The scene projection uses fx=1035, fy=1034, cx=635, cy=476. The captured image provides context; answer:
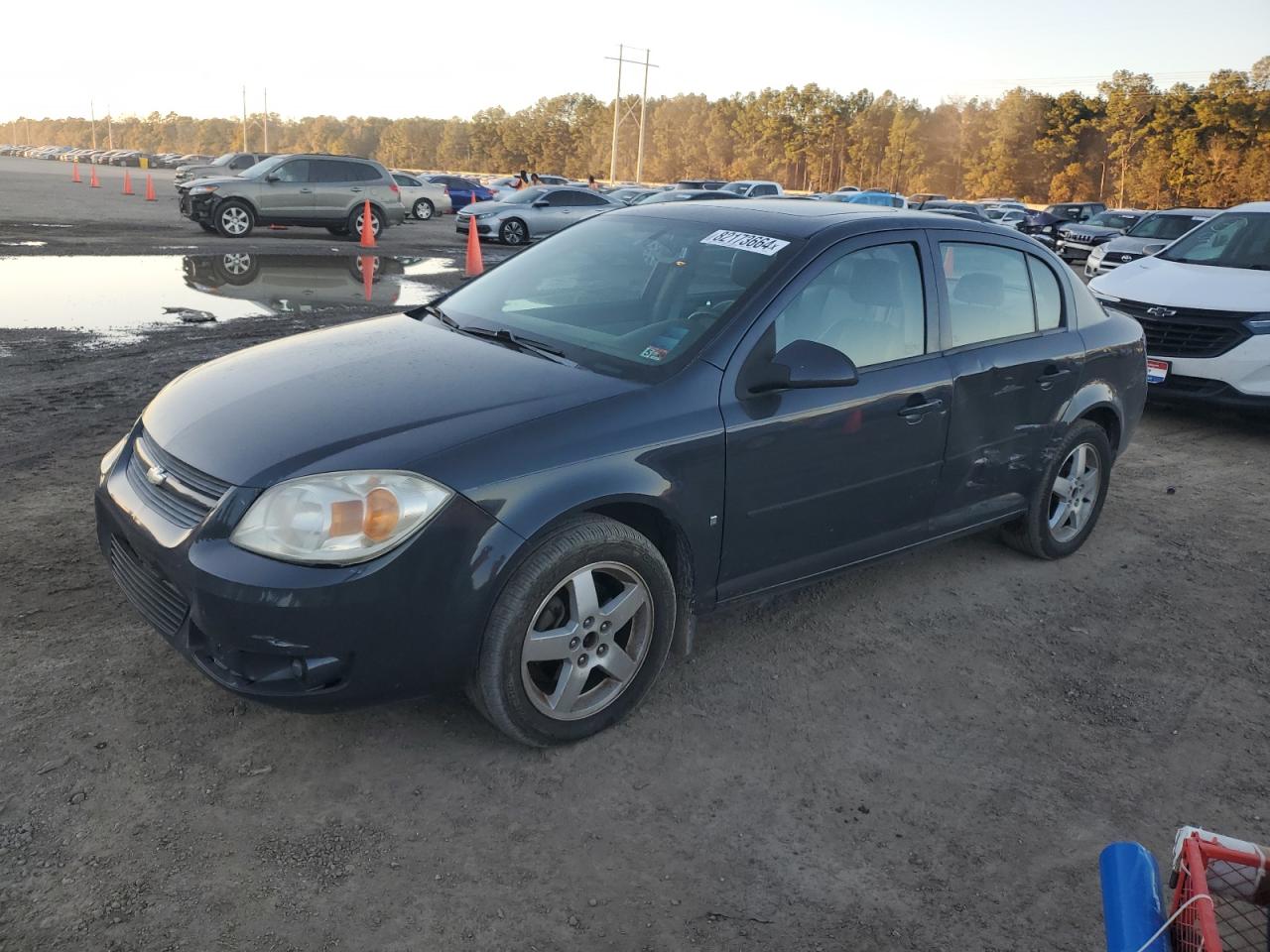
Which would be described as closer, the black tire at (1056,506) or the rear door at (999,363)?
the rear door at (999,363)

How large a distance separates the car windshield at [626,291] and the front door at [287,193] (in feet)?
56.8

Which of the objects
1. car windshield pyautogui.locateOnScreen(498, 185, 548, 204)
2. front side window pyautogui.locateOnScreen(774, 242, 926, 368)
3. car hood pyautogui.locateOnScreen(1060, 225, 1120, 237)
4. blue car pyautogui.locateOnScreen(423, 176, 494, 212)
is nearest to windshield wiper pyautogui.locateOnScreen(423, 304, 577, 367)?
front side window pyautogui.locateOnScreen(774, 242, 926, 368)

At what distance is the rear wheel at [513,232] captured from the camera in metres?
22.8

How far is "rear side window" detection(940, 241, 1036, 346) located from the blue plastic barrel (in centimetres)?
281

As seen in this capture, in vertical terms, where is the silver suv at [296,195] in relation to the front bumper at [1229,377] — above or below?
above

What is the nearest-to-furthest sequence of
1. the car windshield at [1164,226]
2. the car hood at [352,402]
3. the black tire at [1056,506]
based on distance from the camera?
the car hood at [352,402] → the black tire at [1056,506] → the car windshield at [1164,226]

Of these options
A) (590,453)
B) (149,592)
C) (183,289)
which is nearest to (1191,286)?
(590,453)

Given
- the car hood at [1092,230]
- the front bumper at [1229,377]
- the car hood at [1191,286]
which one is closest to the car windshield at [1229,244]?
the car hood at [1191,286]

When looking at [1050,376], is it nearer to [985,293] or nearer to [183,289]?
[985,293]

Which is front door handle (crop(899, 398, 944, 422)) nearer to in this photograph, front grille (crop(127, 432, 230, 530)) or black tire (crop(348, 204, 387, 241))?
front grille (crop(127, 432, 230, 530))

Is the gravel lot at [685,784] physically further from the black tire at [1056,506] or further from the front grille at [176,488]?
the front grille at [176,488]

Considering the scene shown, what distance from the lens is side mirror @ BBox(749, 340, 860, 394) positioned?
3.46 m

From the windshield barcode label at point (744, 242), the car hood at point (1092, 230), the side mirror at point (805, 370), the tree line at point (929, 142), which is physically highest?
the tree line at point (929, 142)

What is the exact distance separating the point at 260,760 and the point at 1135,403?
456 centimetres
